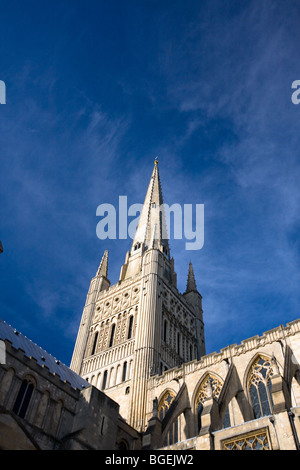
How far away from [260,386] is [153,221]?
30156mm

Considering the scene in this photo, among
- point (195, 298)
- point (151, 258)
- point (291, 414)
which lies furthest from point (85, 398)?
point (195, 298)

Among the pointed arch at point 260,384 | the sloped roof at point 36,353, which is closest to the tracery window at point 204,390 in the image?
the pointed arch at point 260,384

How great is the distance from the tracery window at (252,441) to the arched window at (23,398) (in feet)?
33.1

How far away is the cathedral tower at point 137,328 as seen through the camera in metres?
32.1

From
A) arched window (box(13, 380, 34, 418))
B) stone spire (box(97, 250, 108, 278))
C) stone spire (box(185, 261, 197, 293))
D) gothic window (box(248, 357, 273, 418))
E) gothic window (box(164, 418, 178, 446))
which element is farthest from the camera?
stone spire (box(97, 250, 108, 278))

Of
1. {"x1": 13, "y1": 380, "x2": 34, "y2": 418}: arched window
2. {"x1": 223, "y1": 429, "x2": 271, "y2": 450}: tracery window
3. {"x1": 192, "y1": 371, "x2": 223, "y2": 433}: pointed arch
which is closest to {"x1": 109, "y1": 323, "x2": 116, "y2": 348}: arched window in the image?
{"x1": 192, "y1": 371, "x2": 223, "y2": 433}: pointed arch

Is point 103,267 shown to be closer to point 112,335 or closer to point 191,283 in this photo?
point 191,283

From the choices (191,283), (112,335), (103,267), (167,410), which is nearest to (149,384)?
(167,410)

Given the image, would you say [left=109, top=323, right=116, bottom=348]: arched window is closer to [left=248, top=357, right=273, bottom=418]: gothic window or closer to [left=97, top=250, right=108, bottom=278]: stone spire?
[left=97, top=250, right=108, bottom=278]: stone spire

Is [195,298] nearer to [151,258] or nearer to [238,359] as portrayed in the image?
[151,258]

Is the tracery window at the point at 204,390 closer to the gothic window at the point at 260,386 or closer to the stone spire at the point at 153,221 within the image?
the gothic window at the point at 260,386

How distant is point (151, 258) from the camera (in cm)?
4172

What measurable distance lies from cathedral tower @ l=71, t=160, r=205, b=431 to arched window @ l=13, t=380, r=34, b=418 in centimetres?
983

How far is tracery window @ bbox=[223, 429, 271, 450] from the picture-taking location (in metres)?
16.8
